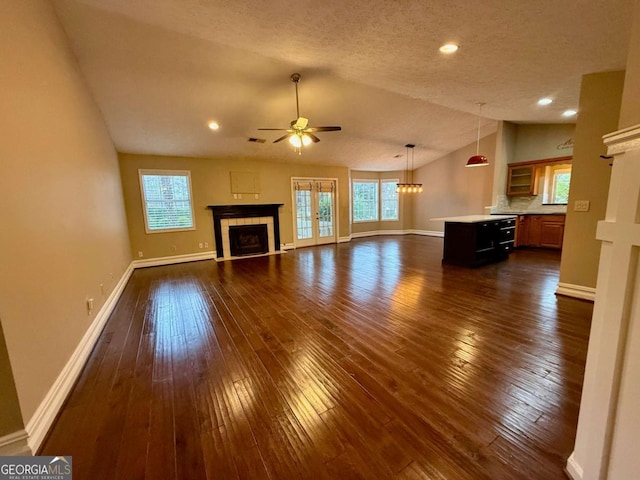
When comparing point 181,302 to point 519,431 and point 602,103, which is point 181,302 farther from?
point 602,103

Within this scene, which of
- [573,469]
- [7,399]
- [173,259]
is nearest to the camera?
[573,469]

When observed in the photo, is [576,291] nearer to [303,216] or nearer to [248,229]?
[303,216]

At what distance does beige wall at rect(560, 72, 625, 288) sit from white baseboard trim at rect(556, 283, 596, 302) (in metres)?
0.04

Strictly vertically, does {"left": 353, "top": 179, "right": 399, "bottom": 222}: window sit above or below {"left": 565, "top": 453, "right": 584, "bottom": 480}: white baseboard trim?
above

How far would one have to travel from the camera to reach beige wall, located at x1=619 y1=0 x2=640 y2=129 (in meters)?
0.99

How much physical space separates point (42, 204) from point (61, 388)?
4.24ft

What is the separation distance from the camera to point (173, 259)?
6.30 meters

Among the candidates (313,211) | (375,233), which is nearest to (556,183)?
(375,233)

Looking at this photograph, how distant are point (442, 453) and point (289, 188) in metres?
7.01

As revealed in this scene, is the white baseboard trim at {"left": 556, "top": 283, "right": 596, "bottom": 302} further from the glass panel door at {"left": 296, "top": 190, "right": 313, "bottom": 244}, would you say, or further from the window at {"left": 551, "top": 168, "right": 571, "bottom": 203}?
the glass panel door at {"left": 296, "top": 190, "right": 313, "bottom": 244}

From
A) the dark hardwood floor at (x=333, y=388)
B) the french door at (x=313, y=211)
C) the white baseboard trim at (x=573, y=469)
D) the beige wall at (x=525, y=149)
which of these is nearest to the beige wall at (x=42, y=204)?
the dark hardwood floor at (x=333, y=388)

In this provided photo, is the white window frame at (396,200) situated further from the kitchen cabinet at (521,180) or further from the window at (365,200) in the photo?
the kitchen cabinet at (521,180)

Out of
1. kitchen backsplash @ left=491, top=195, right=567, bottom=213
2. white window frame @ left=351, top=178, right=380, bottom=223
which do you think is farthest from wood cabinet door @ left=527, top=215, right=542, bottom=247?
white window frame @ left=351, top=178, right=380, bottom=223

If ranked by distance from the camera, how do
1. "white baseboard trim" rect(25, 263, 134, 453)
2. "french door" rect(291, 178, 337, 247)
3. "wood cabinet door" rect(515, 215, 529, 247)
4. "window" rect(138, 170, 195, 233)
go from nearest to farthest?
"white baseboard trim" rect(25, 263, 134, 453)
"window" rect(138, 170, 195, 233)
"wood cabinet door" rect(515, 215, 529, 247)
"french door" rect(291, 178, 337, 247)
